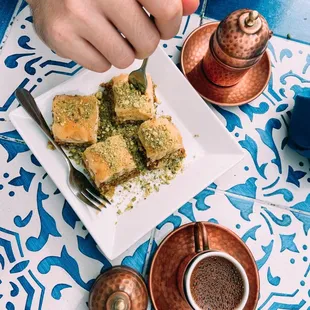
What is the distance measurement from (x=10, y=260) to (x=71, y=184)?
23 centimetres

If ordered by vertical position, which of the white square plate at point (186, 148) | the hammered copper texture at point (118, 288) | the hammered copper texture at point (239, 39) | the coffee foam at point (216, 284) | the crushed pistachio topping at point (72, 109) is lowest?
the coffee foam at point (216, 284)

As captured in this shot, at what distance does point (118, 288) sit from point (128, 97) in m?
0.43

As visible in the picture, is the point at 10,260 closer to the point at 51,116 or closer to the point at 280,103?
the point at 51,116

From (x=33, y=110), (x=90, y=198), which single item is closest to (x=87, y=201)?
(x=90, y=198)

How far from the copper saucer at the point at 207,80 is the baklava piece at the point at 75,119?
27cm

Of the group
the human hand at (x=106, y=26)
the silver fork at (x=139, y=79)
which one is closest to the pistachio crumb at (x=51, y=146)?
the silver fork at (x=139, y=79)

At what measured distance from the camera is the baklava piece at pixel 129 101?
1040mm

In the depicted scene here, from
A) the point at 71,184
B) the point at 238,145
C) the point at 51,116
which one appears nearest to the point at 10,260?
the point at 71,184

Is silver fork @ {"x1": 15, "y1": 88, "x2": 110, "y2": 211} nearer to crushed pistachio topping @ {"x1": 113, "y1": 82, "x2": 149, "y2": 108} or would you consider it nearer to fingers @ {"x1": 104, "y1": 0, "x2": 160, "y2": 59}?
crushed pistachio topping @ {"x1": 113, "y1": 82, "x2": 149, "y2": 108}

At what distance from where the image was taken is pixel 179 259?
39.4 inches

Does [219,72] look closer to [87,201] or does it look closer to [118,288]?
[87,201]

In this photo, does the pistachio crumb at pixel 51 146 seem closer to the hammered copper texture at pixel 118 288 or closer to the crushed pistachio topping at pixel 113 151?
the crushed pistachio topping at pixel 113 151

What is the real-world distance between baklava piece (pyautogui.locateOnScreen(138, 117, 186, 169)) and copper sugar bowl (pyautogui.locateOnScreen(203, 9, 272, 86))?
0.19 meters

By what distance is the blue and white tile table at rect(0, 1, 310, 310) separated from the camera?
101cm
